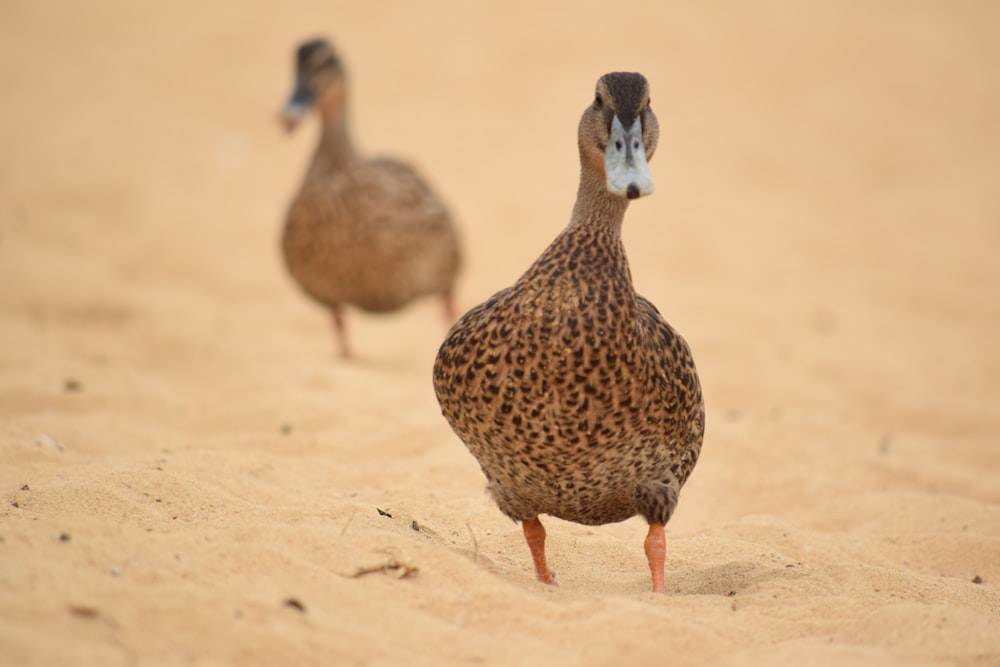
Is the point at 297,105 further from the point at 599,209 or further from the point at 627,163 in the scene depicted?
the point at 627,163

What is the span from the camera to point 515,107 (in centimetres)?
1458

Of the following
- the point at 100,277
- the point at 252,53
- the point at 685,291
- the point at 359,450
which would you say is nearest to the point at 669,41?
the point at 252,53

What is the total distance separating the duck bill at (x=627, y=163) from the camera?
3584 millimetres

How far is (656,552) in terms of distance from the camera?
4027 millimetres

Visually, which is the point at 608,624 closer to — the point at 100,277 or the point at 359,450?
the point at 359,450

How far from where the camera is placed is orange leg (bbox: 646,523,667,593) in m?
3.99

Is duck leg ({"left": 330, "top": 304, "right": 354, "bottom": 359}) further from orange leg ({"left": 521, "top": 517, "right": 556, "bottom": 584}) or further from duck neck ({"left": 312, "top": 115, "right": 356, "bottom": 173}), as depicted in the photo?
orange leg ({"left": 521, "top": 517, "right": 556, "bottom": 584})

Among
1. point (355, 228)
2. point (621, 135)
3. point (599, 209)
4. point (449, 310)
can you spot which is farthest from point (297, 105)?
point (621, 135)

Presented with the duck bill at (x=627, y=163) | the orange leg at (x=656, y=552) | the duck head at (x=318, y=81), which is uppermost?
the duck head at (x=318, y=81)

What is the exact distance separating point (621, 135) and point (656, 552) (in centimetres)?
140

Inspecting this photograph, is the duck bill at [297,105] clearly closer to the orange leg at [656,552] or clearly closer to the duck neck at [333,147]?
the duck neck at [333,147]

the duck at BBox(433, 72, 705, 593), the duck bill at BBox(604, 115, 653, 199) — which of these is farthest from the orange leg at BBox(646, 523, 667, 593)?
the duck bill at BBox(604, 115, 653, 199)

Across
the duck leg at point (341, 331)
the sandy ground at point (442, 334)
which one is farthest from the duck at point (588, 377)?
the duck leg at point (341, 331)

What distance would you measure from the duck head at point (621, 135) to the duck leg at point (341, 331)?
4.29m
